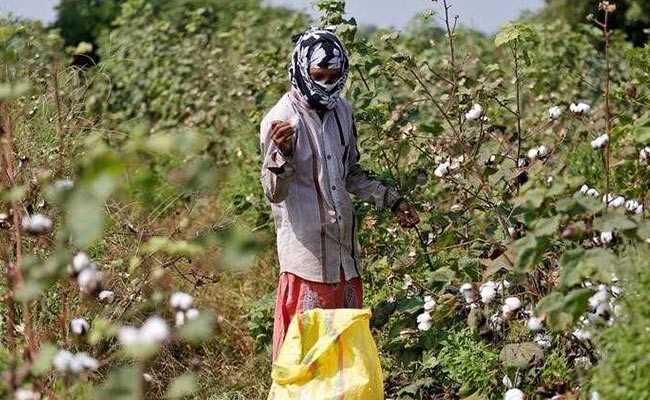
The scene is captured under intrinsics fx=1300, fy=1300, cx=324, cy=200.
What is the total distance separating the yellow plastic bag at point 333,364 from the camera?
3.78 metres

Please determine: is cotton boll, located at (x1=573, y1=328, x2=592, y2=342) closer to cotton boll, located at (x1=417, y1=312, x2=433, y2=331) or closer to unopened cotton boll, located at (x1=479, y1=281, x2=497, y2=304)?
unopened cotton boll, located at (x1=479, y1=281, x2=497, y2=304)

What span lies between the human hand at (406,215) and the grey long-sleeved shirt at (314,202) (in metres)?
0.20

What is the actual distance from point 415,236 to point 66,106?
1.42 m

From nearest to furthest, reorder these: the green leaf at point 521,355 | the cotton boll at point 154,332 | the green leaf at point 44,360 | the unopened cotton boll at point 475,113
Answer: the cotton boll at point 154,332
the green leaf at point 44,360
the green leaf at point 521,355
the unopened cotton boll at point 475,113

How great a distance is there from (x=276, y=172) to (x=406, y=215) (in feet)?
1.83

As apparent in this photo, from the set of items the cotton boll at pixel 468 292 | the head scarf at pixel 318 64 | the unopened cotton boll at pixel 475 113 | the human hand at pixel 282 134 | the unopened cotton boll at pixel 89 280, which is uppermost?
the head scarf at pixel 318 64

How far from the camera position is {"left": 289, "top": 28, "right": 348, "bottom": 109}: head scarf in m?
4.04

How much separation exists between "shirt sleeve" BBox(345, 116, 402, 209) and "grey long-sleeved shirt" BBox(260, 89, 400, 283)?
0.35 feet

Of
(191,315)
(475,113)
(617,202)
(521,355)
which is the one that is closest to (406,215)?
(475,113)

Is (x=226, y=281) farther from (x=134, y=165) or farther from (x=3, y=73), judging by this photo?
(x=134, y=165)

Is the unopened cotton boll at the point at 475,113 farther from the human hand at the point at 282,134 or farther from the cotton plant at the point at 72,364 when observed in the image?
the cotton plant at the point at 72,364

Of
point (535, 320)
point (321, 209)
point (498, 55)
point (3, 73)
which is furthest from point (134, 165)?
point (498, 55)

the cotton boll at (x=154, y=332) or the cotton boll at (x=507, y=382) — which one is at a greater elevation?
the cotton boll at (x=154, y=332)

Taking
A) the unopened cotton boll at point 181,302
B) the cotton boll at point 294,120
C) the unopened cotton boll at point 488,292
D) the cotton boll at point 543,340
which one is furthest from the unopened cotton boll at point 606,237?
the unopened cotton boll at point 181,302
